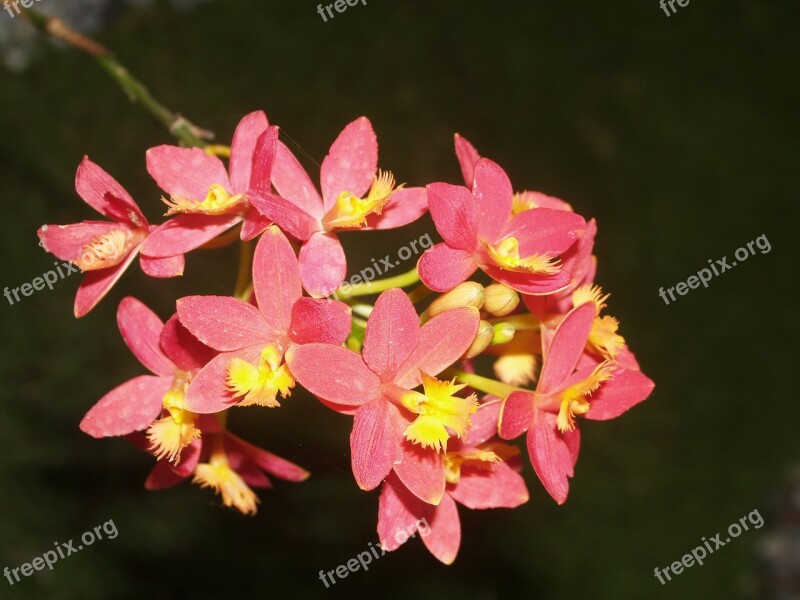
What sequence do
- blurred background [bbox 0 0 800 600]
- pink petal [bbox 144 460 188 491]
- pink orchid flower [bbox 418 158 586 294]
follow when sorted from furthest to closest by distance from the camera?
blurred background [bbox 0 0 800 600]
pink petal [bbox 144 460 188 491]
pink orchid flower [bbox 418 158 586 294]

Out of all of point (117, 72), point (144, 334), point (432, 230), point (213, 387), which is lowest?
point (432, 230)

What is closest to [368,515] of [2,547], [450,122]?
[2,547]

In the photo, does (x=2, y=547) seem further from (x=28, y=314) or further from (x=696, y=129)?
(x=696, y=129)

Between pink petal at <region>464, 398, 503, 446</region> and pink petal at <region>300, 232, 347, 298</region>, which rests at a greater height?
pink petal at <region>300, 232, 347, 298</region>

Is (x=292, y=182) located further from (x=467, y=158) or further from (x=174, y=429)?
(x=174, y=429)

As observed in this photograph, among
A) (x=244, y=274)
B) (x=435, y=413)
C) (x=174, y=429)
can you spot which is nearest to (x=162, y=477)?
(x=174, y=429)

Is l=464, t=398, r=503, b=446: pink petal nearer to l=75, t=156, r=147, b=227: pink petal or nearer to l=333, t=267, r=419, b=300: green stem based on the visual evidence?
l=333, t=267, r=419, b=300: green stem

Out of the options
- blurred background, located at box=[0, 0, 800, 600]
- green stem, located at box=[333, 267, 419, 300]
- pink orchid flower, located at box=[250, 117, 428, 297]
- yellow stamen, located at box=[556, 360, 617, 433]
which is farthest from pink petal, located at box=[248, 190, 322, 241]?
blurred background, located at box=[0, 0, 800, 600]
